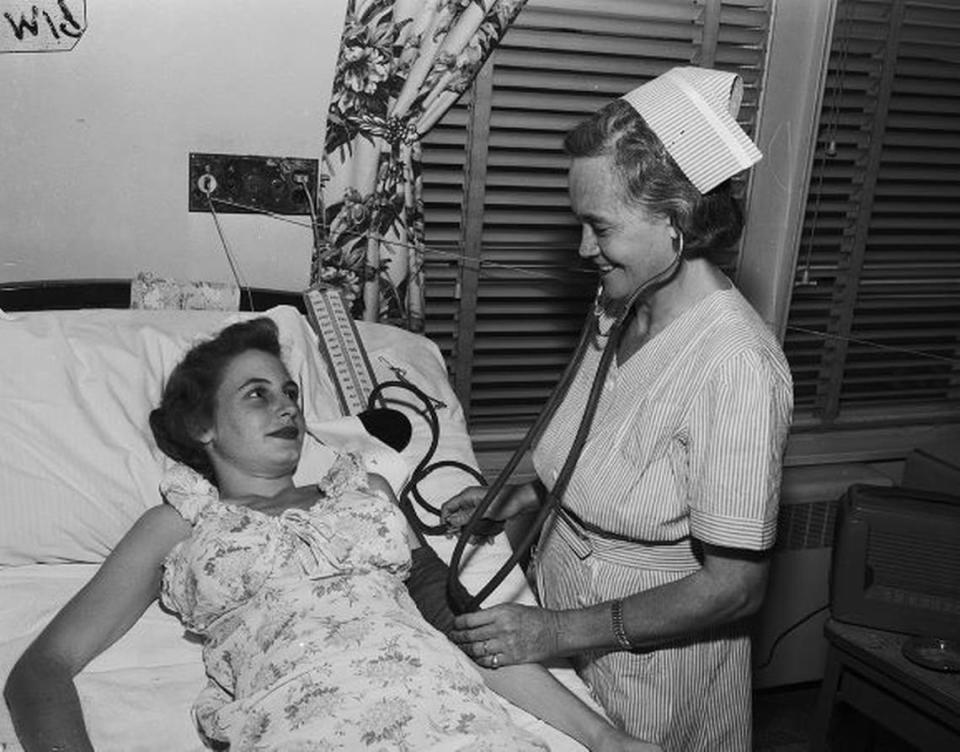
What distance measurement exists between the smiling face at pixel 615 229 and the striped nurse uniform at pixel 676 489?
0.09 meters

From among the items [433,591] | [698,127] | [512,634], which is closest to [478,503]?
[433,591]

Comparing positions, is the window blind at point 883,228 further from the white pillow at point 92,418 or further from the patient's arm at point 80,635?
the patient's arm at point 80,635

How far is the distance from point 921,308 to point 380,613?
2.01 metres

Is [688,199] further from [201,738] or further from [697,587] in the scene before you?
[201,738]

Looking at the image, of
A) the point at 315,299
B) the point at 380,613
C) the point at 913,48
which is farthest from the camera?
the point at 913,48

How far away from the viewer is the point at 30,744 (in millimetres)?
1299

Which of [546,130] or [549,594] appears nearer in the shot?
[549,594]

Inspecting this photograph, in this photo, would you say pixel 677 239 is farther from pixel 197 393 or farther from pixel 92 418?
pixel 92 418

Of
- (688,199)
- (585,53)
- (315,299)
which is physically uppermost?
(585,53)

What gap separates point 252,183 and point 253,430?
0.69m

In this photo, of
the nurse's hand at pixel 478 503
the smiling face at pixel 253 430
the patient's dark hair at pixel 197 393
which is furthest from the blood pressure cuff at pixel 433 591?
the patient's dark hair at pixel 197 393

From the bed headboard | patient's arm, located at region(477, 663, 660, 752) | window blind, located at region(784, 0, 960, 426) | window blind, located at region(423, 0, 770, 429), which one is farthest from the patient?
window blind, located at region(784, 0, 960, 426)

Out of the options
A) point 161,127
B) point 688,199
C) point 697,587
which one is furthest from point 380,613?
point 161,127

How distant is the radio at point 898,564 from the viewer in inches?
83.7
